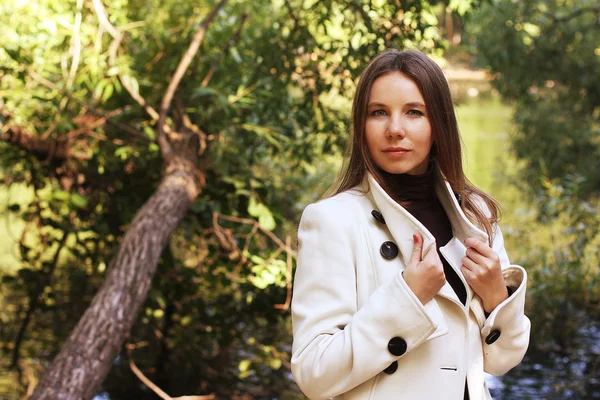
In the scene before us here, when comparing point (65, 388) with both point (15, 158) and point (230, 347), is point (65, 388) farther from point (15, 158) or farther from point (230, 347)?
point (230, 347)

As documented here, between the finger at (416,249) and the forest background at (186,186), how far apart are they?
2.12m

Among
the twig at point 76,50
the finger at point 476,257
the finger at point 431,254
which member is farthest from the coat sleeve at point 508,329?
the twig at point 76,50

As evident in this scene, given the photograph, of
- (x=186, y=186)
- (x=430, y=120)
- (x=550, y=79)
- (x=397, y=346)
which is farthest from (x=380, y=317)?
(x=550, y=79)

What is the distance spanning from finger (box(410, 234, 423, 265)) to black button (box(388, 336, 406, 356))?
0.46 feet

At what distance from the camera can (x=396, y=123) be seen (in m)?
1.59

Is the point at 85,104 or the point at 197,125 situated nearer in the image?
the point at 85,104

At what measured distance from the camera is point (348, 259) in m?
1.55

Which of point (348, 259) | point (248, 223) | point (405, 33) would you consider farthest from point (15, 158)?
point (348, 259)

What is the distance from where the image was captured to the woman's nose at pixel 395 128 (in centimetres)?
159

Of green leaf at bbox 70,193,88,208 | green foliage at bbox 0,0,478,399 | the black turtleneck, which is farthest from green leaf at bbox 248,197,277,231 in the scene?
the black turtleneck

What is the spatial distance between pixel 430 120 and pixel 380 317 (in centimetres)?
42

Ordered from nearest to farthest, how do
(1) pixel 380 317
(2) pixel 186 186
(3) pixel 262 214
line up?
(1) pixel 380 317 → (2) pixel 186 186 → (3) pixel 262 214

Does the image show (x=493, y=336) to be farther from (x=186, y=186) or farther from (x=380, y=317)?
(x=186, y=186)

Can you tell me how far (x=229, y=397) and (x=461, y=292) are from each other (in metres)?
4.02
